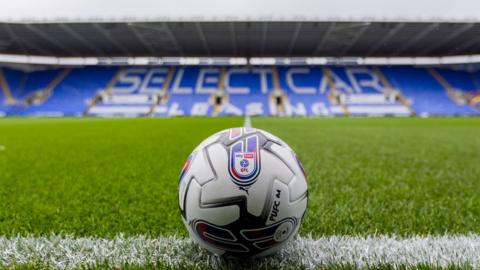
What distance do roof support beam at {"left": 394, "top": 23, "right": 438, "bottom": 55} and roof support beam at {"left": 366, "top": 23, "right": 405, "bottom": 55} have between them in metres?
1.78

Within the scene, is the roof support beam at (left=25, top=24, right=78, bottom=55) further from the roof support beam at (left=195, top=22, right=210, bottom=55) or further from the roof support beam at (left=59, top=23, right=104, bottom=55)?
the roof support beam at (left=195, top=22, right=210, bottom=55)

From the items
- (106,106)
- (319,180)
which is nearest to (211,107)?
(106,106)

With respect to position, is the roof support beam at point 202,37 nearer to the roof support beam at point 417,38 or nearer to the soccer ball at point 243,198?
the roof support beam at point 417,38

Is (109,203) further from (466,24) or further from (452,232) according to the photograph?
(466,24)

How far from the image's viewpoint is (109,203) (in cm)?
221

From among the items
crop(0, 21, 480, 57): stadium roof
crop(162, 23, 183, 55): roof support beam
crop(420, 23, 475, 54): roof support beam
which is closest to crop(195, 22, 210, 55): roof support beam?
crop(0, 21, 480, 57): stadium roof

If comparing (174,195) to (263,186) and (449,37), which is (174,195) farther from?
(449,37)

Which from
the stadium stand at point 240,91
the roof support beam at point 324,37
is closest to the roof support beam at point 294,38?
the roof support beam at point 324,37

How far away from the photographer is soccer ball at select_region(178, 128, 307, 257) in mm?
1212


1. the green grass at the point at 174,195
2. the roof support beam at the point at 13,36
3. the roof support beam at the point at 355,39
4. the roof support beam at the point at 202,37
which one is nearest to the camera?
the green grass at the point at 174,195

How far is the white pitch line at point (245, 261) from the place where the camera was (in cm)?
131

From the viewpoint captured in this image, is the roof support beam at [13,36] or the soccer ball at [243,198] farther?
the roof support beam at [13,36]

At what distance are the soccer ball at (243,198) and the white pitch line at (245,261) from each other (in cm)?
10

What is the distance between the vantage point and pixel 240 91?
105ft
